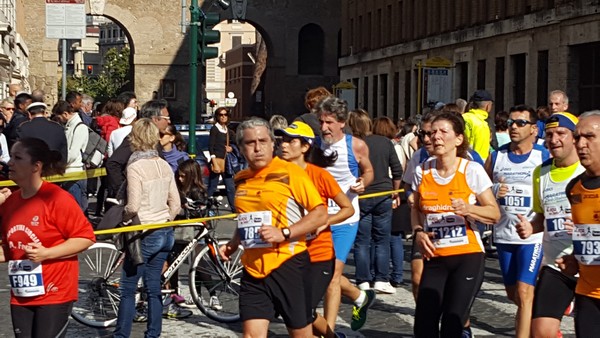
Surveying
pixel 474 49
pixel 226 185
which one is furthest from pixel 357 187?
pixel 474 49

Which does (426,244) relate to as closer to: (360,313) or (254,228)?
(254,228)

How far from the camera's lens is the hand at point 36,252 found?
6520mm

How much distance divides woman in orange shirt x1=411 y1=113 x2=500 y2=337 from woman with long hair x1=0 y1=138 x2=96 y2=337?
2.15 m

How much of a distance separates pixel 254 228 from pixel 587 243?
1.83 m

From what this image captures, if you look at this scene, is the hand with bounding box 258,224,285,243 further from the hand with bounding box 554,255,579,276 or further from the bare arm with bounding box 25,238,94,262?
the hand with bounding box 554,255,579,276

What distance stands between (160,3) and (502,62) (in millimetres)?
22527

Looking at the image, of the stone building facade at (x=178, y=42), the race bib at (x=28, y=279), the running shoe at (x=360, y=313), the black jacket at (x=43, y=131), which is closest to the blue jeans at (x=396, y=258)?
the running shoe at (x=360, y=313)

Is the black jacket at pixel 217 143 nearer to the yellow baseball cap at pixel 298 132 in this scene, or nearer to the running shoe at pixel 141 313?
the running shoe at pixel 141 313

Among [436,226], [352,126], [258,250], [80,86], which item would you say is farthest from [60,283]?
[80,86]

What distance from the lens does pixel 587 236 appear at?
666cm

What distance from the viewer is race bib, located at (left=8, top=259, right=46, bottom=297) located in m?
6.63

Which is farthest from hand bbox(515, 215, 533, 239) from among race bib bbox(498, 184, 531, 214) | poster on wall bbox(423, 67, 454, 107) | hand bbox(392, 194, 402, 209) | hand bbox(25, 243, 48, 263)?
poster on wall bbox(423, 67, 454, 107)

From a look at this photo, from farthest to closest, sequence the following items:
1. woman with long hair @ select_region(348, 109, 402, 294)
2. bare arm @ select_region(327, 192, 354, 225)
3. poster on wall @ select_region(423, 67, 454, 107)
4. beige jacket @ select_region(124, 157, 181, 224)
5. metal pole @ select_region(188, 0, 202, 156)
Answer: poster on wall @ select_region(423, 67, 454, 107)
metal pole @ select_region(188, 0, 202, 156)
woman with long hair @ select_region(348, 109, 402, 294)
beige jacket @ select_region(124, 157, 181, 224)
bare arm @ select_region(327, 192, 354, 225)

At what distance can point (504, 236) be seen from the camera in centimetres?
905
